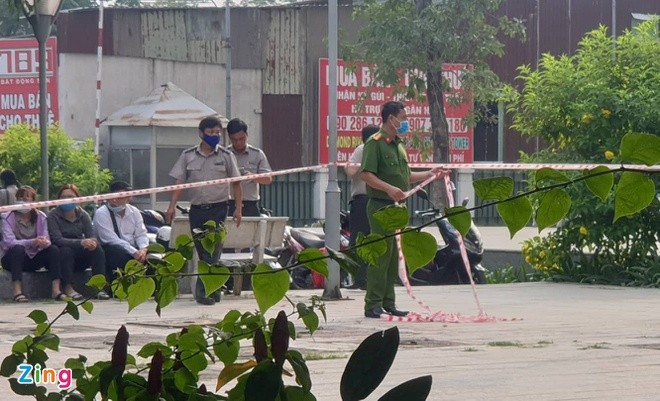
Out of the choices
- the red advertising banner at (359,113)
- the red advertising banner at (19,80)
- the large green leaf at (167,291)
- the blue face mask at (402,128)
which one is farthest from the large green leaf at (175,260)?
the red advertising banner at (359,113)

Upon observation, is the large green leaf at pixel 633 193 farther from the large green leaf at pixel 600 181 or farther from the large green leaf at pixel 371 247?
the large green leaf at pixel 371 247

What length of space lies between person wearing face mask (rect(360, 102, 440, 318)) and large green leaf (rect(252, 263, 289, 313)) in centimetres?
870

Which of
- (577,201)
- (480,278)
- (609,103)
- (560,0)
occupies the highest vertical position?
(560,0)

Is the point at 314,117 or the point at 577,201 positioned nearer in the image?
the point at 577,201

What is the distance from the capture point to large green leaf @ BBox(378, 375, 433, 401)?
239 cm

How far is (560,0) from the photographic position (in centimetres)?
4222

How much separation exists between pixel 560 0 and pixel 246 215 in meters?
28.3

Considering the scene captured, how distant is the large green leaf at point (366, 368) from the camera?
2.42m

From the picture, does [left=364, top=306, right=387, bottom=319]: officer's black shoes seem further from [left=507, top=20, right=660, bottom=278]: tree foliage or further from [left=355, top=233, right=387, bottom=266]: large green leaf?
[left=355, top=233, right=387, bottom=266]: large green leaf

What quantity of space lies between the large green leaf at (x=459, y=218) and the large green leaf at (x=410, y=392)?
0.36 metres

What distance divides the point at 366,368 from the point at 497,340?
25.6 feet

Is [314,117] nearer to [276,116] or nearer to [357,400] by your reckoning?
[276,116]

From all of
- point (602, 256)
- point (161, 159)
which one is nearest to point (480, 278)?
point (602, 256)

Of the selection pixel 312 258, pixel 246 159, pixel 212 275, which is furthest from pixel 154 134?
pixel 312 258
